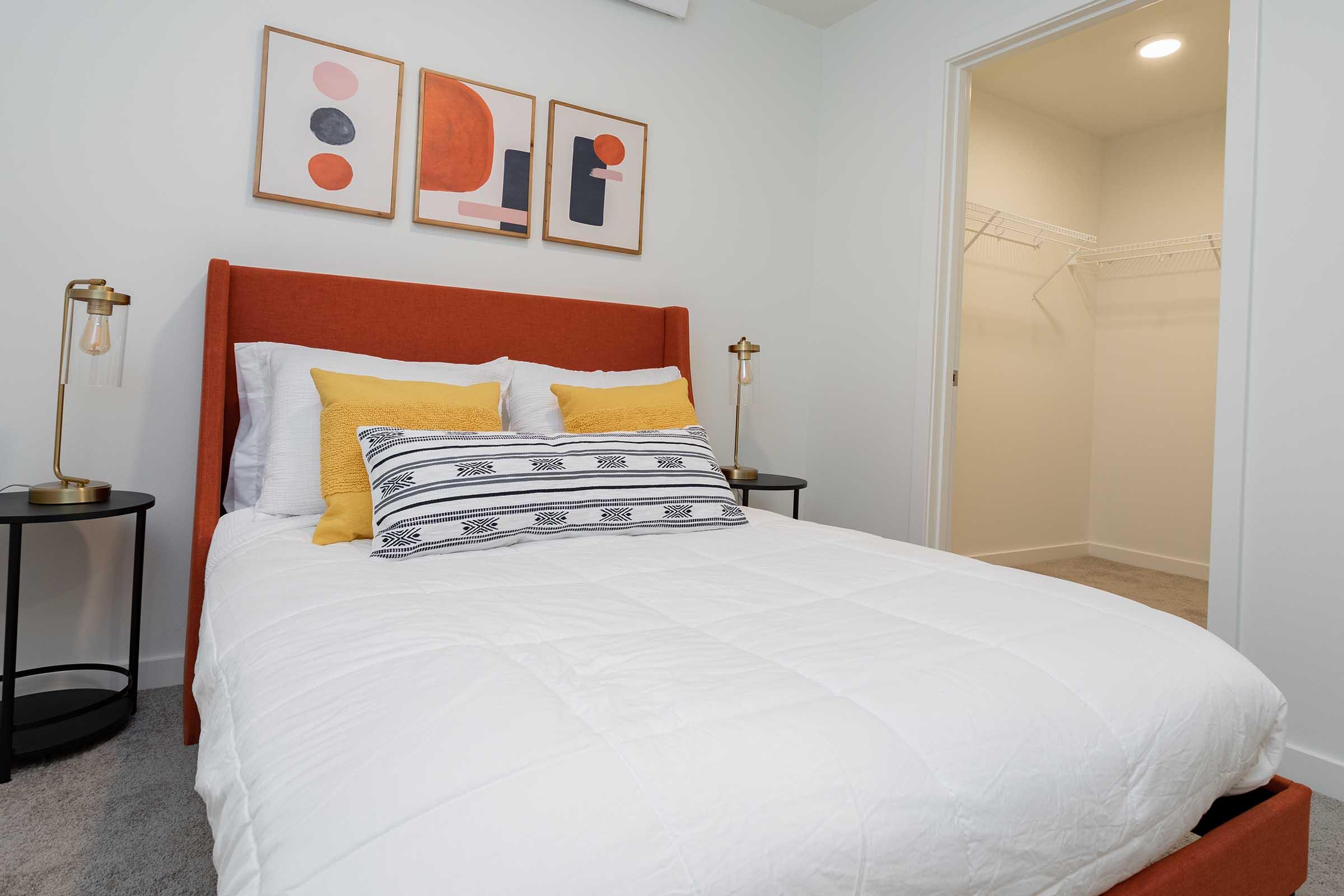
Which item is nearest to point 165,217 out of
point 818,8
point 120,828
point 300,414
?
point 300,414

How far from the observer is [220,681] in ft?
3.62

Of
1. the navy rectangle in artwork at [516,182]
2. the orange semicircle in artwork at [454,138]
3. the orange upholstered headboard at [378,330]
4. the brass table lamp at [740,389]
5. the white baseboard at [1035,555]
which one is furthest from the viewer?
the white baseboard at [1035,555]

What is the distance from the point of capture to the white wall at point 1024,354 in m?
4.25

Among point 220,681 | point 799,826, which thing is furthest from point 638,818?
point 220,681

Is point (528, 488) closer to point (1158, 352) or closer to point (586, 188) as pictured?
point (586, 188)

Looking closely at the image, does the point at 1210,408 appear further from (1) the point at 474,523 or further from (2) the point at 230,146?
(2) the point at 230,146

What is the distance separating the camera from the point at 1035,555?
459cm

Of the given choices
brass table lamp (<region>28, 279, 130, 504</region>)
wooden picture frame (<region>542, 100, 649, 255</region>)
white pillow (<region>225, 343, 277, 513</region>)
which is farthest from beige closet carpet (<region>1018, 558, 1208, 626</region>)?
brass table lamp (<region>28, 279, 130, 504</region>)

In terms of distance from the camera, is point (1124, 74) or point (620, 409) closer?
point (620, 409)

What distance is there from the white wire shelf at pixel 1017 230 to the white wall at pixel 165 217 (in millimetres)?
2074

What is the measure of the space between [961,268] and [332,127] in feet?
7.38

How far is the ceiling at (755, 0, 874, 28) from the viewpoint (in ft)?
10.6

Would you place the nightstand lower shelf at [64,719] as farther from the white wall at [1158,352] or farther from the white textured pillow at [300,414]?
the white wall at [1158,352]

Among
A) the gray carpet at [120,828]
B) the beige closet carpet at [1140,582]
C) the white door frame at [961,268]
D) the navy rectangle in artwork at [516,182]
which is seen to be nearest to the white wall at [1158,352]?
the beige closet carpet at [1140,582]
